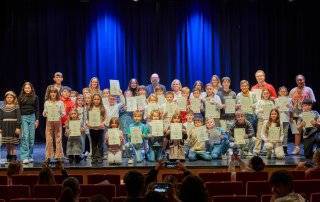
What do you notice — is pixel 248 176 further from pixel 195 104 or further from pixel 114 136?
pixel 195 104

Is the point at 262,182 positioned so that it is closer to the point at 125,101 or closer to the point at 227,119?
the point at 227,119

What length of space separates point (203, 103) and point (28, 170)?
4.20 meters

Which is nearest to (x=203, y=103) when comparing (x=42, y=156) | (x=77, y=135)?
(x=77, y=135)

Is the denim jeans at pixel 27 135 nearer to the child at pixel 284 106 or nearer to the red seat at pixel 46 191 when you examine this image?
the red seat at pixel 46 191

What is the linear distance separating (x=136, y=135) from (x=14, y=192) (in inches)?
180

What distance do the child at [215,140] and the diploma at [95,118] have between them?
2.41 m

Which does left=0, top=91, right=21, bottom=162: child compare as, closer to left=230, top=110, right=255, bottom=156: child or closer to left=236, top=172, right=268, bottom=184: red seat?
left=230, top=110, right=255, bottom=156: child

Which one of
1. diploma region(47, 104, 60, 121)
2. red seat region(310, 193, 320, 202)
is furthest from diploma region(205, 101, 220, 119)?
red seat region(310, 193, 320, 202)

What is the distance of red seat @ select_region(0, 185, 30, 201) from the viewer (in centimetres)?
799

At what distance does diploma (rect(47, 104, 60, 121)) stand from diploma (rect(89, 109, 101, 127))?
695 mm

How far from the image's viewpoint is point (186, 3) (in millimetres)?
18219

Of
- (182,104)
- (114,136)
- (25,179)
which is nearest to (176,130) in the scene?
(182,104)

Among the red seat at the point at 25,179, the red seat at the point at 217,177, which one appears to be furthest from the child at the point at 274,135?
the red seat at the point at 25,179

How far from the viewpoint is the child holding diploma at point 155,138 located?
12.4 m
